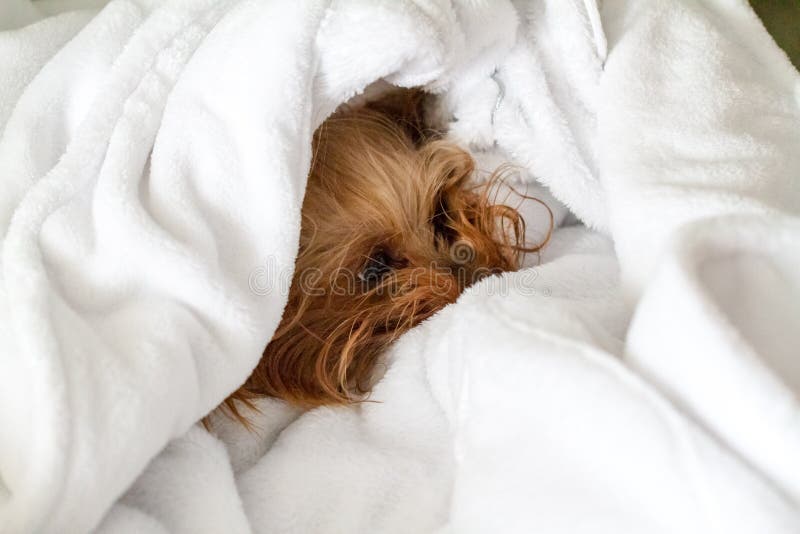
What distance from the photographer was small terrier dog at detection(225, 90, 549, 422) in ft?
2.88

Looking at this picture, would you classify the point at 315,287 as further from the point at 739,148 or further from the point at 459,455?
the point at 739,148

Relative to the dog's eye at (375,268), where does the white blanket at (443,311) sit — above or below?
above

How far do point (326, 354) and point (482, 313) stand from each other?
0.27 meters

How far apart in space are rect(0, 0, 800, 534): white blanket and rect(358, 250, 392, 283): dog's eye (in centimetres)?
9

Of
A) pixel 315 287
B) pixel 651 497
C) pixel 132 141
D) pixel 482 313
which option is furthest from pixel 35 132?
pixel 651 497

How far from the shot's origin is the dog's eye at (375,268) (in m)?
0.90

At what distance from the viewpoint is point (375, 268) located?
2.97ft

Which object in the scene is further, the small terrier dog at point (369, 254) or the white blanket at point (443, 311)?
the small terrier dog at point (369, 254)

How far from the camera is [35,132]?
0.81m

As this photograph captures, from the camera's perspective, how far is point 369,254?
900mm

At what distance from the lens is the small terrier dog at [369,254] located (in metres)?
0.88

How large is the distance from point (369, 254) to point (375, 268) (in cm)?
2

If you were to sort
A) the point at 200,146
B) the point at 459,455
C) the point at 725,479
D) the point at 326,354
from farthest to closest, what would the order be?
the point at 326,354 < the point at 200,146 < the point at 459,455 < the point at 725,479

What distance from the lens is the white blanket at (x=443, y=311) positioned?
54 cm
